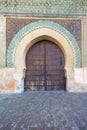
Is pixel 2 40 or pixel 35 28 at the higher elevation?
pixel 35 28

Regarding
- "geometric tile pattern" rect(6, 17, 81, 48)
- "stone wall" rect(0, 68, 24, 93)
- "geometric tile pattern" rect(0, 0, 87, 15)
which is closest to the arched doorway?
→ "stone wall" rect(0, 68, 24, 93)

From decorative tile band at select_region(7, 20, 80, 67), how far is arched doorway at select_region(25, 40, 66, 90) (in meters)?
0.54

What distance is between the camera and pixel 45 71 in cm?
611

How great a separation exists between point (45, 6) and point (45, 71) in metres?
1.92

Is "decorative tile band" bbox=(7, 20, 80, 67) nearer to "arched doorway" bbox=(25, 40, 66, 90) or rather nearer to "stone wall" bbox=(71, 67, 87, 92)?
"stone wall" bbox=(71, 67, 87, 92)

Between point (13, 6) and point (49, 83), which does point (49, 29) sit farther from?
point (49, 83)

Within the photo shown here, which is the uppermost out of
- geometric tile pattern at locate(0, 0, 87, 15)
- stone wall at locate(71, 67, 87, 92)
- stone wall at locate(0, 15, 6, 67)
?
geometric tile pattern at locate(0, 0, 87, 15)

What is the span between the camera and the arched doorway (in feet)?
20.0

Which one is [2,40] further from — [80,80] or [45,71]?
[80,80]

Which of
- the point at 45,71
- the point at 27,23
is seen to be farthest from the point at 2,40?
the point at 45,71

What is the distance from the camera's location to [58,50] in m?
6.19

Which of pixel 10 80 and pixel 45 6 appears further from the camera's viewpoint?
pixel 45 6

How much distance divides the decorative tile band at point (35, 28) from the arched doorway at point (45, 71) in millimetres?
539

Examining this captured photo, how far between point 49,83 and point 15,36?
1730 millimetres
